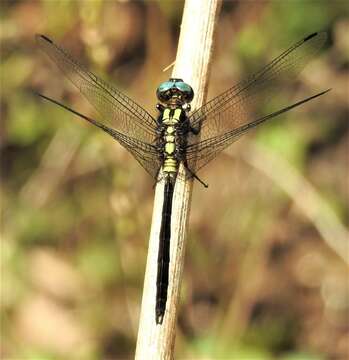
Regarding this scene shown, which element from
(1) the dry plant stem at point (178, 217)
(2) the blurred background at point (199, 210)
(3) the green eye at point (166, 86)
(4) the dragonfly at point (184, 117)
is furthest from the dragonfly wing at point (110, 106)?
(2) the blurred background at point (199, 210)

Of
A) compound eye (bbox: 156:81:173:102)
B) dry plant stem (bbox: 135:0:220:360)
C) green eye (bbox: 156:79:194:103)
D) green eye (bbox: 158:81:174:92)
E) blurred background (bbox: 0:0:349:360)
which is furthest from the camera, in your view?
blurred background (bbox: 0:0:349:360)

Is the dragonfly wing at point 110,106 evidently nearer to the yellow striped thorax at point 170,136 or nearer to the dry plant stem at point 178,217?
the yellow striped thorax at point 170,136

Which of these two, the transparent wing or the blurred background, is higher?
the blurred background

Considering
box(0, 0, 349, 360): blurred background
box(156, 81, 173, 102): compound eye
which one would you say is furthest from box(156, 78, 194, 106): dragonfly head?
box(0, 0, 349, 360): blurred background

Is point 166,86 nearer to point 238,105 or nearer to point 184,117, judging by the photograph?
point 184,117

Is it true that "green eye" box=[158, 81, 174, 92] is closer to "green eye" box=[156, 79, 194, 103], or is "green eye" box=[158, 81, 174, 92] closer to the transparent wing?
"green eye" box=[156, 79, 194, 103]

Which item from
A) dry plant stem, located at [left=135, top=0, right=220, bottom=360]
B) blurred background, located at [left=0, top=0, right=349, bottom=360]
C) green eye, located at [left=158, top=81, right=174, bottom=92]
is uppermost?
blurred background, located at [left=0, top=0, right=349, bottom=360]

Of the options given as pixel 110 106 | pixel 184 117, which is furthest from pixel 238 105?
pixel 110 106
